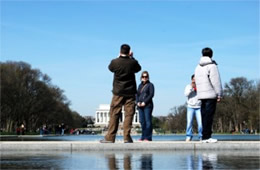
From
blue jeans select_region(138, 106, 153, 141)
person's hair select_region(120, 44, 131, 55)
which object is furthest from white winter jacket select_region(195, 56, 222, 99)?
A: blue jeans select_region(138, 106, 153, 141)

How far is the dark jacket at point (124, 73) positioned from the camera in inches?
450

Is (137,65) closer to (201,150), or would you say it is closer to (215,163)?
(201,150)

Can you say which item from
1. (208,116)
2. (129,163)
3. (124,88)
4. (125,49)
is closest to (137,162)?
(129,163)

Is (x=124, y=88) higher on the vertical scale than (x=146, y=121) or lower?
higher

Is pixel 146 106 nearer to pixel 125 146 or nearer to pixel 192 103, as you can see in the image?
pixel 192 103

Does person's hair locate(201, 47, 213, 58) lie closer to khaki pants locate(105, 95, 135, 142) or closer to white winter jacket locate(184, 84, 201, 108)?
khaki pants locate(105, 95, 135, 142)

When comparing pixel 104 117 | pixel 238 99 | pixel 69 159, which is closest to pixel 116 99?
pixel 69 159

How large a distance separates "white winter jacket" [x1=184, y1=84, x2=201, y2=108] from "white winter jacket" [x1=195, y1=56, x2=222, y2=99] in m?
3.51

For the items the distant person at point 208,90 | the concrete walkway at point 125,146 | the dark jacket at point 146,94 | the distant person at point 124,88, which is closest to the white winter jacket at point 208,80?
the distant person at point 208,90

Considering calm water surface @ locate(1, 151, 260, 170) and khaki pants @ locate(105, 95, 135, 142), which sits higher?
khaki pants @ locate(105, 95, 135, 142)

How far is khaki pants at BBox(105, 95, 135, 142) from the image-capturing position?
11461mm

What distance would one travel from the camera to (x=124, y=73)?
1142cm

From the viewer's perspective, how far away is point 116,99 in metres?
11.5

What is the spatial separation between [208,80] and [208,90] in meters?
0.25
